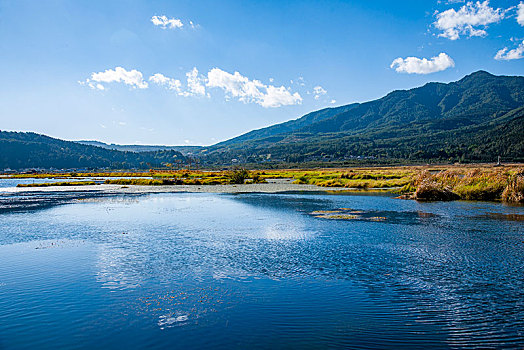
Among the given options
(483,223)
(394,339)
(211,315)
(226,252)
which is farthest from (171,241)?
(483,223)

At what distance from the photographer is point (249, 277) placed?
13.7 metres

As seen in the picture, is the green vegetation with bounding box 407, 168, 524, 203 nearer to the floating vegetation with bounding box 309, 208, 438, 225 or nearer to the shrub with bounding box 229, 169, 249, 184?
the floating vegetation with bounding box 309, 208, 438, 225

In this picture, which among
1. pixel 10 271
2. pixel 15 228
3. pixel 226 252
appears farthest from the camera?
pixel 15 228

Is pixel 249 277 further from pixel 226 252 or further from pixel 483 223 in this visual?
pixel 483 223

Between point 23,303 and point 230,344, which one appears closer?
point 230,344

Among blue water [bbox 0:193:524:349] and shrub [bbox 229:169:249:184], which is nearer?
blue water [bbox 0:193:524:349]

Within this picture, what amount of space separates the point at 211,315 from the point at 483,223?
21.1m

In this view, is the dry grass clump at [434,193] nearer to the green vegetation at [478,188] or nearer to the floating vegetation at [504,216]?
the green vegetation at [478,188]

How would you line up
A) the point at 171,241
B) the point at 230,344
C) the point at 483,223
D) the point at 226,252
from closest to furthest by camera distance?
the point at 230,344 < the point at 226,252 < the point at 171,241 < the point at 483,223

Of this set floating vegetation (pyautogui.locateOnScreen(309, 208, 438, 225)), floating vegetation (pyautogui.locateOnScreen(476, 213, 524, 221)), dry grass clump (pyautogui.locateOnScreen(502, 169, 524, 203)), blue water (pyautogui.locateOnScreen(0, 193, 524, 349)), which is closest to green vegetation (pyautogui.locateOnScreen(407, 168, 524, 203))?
dry grass clump (pyautogui.locateOnScreen(502, 169, 524, 203))

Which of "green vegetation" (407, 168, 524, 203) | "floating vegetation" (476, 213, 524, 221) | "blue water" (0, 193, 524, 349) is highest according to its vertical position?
"green vegetation" (407, 168, 524, 203)

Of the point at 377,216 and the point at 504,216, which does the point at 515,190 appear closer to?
the point at 504,216

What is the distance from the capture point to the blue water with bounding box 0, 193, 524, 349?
8.99m

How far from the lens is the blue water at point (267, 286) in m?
8.99
